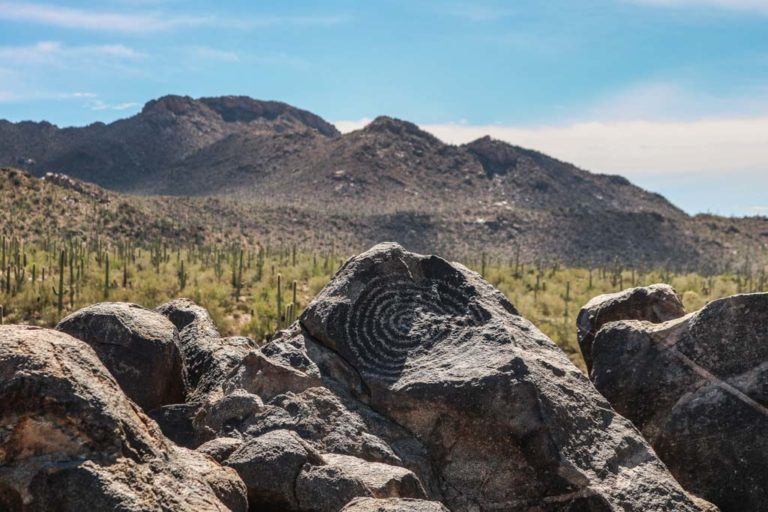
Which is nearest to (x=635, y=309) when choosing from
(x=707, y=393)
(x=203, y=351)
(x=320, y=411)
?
(x=707, y=393)

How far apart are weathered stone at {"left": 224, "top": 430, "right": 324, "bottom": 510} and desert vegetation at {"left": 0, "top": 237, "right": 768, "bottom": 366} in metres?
13.9

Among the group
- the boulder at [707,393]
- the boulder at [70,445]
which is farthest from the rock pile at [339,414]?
the boulder at [707,393]

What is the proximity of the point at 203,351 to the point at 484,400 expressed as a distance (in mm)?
3972

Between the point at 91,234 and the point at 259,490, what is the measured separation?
148ft

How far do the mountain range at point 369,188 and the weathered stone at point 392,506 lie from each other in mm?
53399

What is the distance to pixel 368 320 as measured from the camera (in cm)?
948

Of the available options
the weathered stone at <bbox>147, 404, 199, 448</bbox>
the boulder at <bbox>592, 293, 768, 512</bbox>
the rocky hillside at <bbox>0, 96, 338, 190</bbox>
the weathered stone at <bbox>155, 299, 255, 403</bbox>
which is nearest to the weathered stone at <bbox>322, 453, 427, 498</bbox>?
the weathered stone at <bbox>147, 404, 199, 448</bbox>

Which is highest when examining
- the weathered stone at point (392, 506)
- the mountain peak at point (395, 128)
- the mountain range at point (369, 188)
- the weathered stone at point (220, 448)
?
the mountain peak at point (395, 128)

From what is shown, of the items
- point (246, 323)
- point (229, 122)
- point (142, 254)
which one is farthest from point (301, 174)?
point (246, 323)

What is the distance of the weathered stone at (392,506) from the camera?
6.03 metres

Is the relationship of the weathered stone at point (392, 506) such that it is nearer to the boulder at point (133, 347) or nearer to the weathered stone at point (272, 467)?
the weathered stone at point (272, 467)

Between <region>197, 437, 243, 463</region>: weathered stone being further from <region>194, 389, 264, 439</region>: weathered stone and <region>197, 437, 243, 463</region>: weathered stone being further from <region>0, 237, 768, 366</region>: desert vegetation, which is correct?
<region>0, 237, 768, 366</region>: desert vegetation

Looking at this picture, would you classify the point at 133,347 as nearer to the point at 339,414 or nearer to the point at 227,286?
the point at 339,414

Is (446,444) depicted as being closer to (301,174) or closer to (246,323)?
(246,323)
